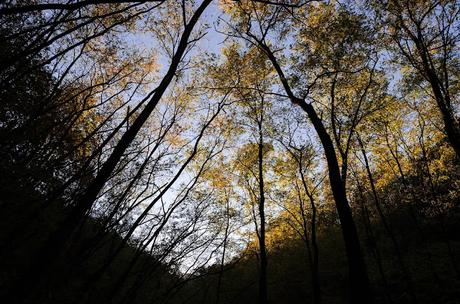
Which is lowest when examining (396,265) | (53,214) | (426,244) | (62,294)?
(62,294)

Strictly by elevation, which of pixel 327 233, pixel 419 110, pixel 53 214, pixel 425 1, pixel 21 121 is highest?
pixel 419 110

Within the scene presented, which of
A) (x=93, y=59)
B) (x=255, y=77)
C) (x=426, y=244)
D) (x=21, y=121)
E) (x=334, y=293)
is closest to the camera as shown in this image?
(x=21, y=121)

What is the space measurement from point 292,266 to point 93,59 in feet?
62.1

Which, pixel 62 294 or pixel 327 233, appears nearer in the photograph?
pixel 62 294

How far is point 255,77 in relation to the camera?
1588 centimetres

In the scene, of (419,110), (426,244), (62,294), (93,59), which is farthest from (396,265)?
(93,59)

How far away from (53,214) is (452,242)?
76.7ft

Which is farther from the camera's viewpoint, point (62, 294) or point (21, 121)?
point (62, 294)

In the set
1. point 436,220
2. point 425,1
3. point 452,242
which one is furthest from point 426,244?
point 425,1

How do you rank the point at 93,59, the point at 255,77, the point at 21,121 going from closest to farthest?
the point at 21,121
the point at 93,59
the point at 255,77

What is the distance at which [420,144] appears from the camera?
1847 cm

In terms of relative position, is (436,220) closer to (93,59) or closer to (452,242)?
(452,242)

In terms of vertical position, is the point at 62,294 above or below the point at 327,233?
below

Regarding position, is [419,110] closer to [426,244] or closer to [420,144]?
[420,144]
